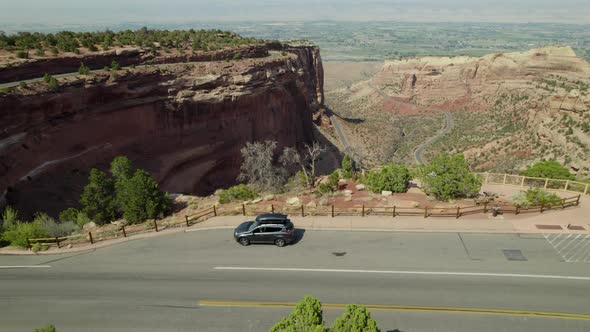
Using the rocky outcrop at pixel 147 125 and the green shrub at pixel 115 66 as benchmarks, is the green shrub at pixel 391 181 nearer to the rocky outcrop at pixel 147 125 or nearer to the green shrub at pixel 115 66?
the rocky outcrop at pixel 147 125

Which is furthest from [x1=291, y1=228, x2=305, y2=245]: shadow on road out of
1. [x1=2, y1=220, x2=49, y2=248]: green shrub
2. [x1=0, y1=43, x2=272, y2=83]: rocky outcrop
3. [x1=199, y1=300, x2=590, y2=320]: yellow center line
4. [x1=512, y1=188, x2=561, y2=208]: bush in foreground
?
[x1=0, y1=43, x2=272, y2=83]: rocky outcrop

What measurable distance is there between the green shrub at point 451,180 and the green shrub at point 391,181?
1.82 m

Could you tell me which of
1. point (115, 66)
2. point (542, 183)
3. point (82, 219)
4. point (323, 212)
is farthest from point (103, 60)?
point (542, 183)

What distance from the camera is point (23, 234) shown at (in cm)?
2216

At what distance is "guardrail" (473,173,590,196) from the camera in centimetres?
2850

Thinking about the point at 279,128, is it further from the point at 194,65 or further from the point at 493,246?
the point at 493,246

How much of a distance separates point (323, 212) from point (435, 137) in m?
57.5

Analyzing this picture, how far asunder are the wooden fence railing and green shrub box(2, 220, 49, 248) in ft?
1.93

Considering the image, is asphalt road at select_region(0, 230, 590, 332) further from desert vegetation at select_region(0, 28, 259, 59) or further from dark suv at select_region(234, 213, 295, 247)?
desert vegetation at select_region(0, 28, 259, 59)

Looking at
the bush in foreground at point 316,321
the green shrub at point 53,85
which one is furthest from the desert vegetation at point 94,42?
the bush in foreground at point 316,321

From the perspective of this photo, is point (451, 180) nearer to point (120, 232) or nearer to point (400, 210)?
point (400, 210)

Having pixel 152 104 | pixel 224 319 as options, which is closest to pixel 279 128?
pixel 152 104

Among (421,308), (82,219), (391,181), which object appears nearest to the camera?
(421,308)

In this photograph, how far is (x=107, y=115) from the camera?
33.6m
